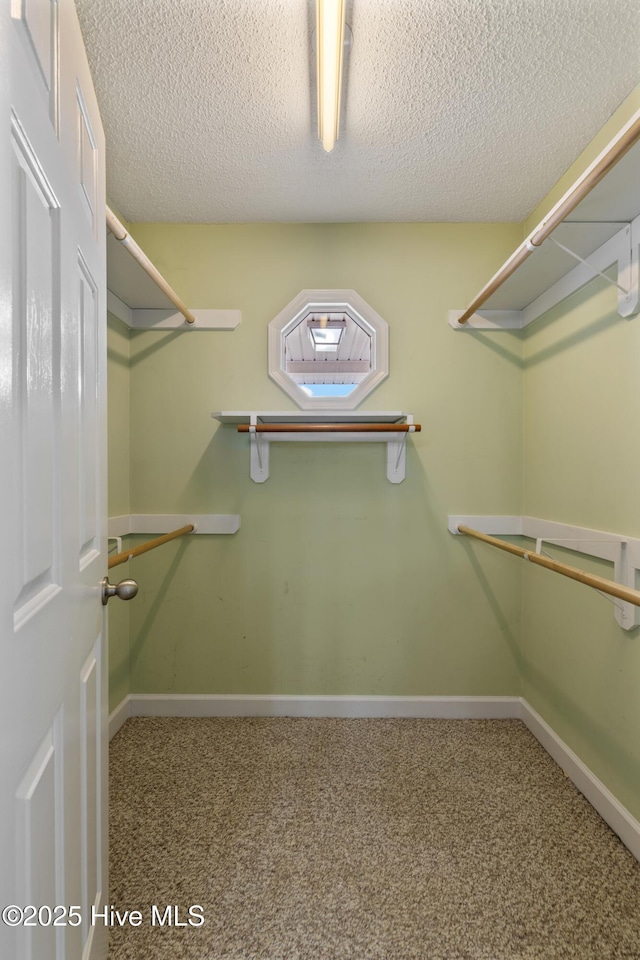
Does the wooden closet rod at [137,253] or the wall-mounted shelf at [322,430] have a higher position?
the wooden closet rod at [137,253]

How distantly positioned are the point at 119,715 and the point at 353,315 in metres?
2.20

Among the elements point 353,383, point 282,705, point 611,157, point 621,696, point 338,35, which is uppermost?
point 338,35

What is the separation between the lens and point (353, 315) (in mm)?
2336

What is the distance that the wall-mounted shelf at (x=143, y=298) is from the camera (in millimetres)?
1666

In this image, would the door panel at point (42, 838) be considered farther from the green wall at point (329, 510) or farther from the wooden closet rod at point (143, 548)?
the green wall at point (329, 510)

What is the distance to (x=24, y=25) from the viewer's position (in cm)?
61

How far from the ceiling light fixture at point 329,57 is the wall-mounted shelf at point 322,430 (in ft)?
3.28

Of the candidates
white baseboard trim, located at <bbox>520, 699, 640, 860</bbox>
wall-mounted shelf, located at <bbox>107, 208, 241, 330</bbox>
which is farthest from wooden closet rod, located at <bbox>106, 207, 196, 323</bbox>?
white baseboard trim, located at <bbox>520, 699, 640, 860</bbox>

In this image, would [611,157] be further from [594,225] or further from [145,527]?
[145,527]

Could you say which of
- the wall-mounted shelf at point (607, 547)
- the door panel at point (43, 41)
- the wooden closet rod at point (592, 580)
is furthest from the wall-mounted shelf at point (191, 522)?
the door panel at point (43, 41)

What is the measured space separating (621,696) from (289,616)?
1.39 metres

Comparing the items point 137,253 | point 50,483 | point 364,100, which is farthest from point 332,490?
point 50,483

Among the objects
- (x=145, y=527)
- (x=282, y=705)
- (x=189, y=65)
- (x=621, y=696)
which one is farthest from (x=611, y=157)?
(x=282, y=705)

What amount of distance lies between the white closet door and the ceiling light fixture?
558mm
